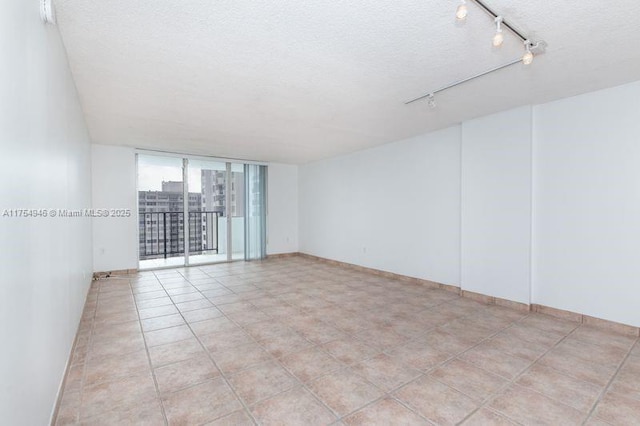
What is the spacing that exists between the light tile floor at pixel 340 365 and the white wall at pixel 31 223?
534mm

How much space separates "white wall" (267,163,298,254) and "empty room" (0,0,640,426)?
179 centimetres

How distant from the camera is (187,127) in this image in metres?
4.15

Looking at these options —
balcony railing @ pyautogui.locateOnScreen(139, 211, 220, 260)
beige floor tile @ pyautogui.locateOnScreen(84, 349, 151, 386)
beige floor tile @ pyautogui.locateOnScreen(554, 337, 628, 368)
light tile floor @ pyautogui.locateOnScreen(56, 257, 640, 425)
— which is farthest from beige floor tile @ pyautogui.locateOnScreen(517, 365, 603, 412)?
balcony railing @ pyautogui.locateOnScreen(139, 211, 220, 260)

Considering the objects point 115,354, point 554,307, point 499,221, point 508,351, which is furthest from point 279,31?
point 554,307

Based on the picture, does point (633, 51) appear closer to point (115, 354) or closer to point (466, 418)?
point (466, 418)

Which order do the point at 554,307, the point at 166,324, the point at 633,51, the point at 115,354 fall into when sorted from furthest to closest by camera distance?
1. the point at 554,307
2. the point at 166,324
3. the point at 115,354
4. the point at 633,51

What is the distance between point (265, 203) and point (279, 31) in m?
5.33

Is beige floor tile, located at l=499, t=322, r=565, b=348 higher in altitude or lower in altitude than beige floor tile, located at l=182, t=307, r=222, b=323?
lower

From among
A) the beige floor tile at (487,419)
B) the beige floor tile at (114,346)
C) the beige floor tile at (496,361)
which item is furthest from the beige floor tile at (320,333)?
the beige floor tile at (114,346)

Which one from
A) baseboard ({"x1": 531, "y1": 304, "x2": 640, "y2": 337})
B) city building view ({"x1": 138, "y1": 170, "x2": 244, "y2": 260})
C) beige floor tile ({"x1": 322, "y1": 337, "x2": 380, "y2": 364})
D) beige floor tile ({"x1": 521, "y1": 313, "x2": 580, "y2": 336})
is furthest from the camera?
city building view ({"x1": 138, "y1": 170, "x2": 244, "y2": 260})

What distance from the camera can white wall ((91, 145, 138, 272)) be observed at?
521 cm

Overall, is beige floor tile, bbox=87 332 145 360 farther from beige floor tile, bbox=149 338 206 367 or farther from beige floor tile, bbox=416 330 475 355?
beige floor tile, bbox=416 330 475 355

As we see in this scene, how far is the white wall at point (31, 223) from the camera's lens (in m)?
1.04

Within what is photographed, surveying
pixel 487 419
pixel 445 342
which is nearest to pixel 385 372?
pixel 487 419
